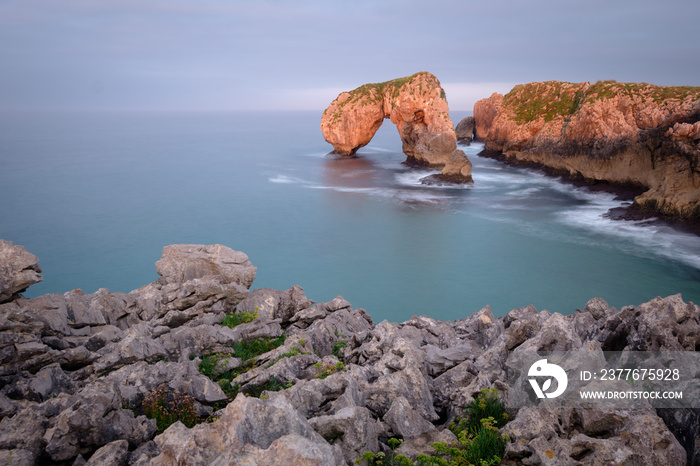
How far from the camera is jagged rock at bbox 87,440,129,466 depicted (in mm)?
5910

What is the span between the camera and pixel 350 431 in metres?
6.29

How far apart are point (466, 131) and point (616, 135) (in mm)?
42339

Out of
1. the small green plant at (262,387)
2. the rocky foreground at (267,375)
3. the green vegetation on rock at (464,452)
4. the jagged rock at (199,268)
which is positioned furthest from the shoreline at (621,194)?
the small green plant at (262,387)

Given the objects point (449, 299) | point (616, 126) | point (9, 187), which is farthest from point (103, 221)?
point (616, 126)

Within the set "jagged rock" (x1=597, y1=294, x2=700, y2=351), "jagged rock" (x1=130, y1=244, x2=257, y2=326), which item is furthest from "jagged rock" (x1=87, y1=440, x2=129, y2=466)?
"jagged rock" (x1=597, y1=294, x2=700, y2=351)

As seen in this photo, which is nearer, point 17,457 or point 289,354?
point 17,457

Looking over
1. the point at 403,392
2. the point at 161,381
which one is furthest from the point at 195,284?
the point at 403,392

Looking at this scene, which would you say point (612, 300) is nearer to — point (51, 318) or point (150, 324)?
point (150, 324)

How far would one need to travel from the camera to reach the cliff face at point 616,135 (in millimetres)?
30500

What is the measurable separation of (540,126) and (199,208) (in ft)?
127

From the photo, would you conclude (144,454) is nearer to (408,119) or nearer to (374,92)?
(408,119)

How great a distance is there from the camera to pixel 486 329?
11.6 m

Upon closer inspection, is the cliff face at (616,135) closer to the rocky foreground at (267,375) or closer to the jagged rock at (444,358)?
the rocky foreground at (267,375)

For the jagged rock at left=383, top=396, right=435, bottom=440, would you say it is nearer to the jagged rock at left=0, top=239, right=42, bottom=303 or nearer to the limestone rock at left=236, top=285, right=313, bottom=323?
the limestone rock at left=236, top=285, right=313, bottom=323
